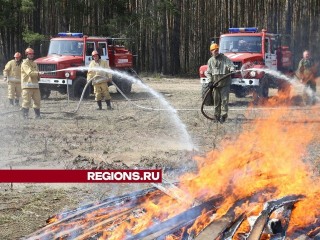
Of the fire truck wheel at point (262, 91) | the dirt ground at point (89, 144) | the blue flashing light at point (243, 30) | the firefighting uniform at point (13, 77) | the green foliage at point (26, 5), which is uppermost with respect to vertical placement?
the green foliage at point (26, 5)

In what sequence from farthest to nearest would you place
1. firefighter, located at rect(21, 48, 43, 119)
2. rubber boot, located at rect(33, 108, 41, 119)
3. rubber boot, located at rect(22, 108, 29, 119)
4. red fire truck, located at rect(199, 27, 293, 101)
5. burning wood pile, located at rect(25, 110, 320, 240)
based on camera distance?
red fire truck, located at rect(199, 27, 293, 101), rubber boot, located at rect(33, 108, 41, 119), rubber boot, located at rect(22, 108, 29, 119), firefighter, located at rect(21, 48, 43, 119), burning wood pile, located at rect(25, 110, 320, 240)

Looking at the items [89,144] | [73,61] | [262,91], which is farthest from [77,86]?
[89,144]

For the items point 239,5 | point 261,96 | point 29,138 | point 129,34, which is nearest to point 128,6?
point 129,34

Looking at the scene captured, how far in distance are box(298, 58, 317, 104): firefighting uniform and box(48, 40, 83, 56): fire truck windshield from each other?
280 inches

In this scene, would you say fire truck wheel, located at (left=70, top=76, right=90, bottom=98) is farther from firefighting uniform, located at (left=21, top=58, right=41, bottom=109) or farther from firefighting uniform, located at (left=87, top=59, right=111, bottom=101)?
firefighting uniform, located at (left=21, top=58, right=41, bottom=109)

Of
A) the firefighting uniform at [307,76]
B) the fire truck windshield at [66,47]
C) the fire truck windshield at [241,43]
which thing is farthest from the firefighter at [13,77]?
the firefighting uniform at [307,76]

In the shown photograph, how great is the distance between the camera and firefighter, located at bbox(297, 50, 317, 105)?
15586 millimetres

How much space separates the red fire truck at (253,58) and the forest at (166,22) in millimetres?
9135

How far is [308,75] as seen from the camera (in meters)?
15.8

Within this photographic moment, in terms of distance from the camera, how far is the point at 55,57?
18031 millimetres

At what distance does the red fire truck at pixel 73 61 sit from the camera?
1731 cm

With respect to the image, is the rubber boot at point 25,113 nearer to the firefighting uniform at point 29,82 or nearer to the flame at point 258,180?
the firefighting uniform at point 29,82

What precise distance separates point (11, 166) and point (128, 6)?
21.2m

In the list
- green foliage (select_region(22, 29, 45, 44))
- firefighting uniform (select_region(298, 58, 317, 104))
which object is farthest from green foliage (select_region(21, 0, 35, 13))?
firefighting uniform (select_region(298, 58, 317, 104))
